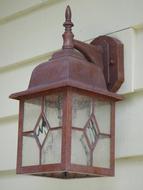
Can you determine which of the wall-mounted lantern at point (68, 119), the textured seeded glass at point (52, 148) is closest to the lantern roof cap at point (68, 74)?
the wall-mounted lantern at point (68, 119)

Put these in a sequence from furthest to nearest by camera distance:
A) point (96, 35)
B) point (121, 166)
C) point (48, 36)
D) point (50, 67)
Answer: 1. point (48, 36)
2. point (96, 35)
3. point (121, 166)
4. point (50, 67)

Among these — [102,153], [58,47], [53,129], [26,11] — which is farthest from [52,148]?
[26,11]

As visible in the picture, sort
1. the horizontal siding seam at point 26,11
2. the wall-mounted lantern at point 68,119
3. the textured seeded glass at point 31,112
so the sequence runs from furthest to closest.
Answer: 1. the horizontal siding seam at point 26,11
2. the textured seeded glass at point 31,112
3. the wall-mounted lantern at point 68,119

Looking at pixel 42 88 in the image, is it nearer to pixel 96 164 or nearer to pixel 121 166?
pixel 96 164

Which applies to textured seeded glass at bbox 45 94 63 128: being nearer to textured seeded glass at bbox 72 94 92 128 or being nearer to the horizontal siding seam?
textured seeded glass at bbox 72 94 92 128

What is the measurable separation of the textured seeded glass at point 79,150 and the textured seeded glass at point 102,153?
3 cm

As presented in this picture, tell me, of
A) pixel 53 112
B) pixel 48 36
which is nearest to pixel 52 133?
pixel 53 112

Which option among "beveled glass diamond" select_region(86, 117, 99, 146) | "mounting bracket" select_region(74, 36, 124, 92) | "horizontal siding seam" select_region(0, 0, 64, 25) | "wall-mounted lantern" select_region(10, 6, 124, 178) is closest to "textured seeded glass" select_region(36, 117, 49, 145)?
"wall-mounted lantern" select_region(10, 6, 124, 178)

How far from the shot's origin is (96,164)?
5.08ft

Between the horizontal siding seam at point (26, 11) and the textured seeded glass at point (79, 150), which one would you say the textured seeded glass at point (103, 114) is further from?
the horizontal siding seam at point (26, 11)

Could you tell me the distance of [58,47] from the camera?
206 cm

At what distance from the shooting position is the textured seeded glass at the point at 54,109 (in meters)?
1.53

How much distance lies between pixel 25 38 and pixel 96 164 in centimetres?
84

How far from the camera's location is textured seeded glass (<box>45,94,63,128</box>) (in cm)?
153
